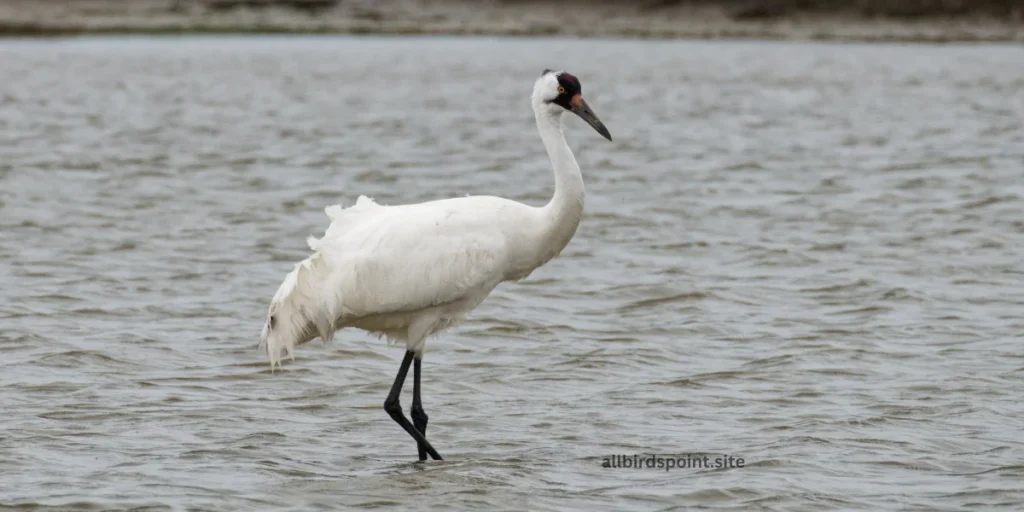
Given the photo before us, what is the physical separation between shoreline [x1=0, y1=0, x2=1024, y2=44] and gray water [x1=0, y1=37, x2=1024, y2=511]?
2774cm

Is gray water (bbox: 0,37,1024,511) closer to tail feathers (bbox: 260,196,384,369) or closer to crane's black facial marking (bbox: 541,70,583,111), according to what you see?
tail feathers (bbox: 260,196,384,369)

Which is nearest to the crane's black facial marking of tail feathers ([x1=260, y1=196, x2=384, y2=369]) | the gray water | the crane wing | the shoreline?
the crane wing

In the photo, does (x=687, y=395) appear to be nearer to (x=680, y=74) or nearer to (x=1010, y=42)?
(x=680, y=74)

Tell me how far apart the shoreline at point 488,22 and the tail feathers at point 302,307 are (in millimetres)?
45069

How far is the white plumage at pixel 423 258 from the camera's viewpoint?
7469 mm

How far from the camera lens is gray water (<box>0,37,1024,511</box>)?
23.3 ft

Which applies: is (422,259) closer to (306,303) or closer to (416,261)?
(416,261)

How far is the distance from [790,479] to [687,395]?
170 centimetres

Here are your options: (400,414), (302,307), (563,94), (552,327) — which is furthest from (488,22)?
(302,307)

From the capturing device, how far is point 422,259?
7457 millimetres

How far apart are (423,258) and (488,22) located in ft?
176

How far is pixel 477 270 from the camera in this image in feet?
24.6

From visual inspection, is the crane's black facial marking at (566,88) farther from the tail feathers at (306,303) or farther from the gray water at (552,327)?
the gray water at (552,327)

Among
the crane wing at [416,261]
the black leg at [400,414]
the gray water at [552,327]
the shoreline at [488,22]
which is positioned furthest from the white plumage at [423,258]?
the shoreline at [488,22]
